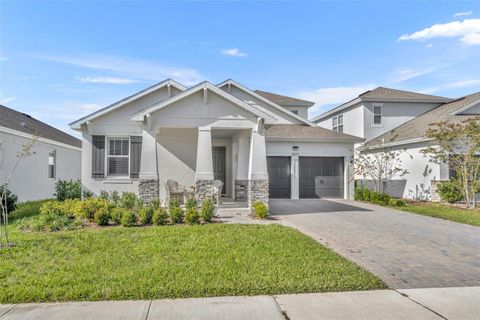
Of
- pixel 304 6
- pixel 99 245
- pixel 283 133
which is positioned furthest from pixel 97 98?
pixel 99 245

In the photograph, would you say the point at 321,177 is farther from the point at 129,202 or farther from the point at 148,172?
the point at 129,202

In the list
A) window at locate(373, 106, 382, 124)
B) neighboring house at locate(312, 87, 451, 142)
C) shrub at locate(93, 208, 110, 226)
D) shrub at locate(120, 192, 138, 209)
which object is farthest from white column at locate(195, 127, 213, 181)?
window at locate(373, 106, 382, 124)

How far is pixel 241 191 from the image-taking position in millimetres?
15117

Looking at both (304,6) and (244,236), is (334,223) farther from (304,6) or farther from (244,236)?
(304,6)

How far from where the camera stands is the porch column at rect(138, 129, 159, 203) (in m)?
11.4

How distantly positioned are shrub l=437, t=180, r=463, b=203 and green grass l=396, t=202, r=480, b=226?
61 cm

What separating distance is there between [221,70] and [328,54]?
6.55 meters

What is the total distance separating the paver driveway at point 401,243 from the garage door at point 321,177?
17.2ft

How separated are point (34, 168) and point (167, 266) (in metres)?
14.3

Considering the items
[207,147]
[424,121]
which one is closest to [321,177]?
[424,121]

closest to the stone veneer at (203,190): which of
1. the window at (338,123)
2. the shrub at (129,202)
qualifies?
the shrub at (129,202)

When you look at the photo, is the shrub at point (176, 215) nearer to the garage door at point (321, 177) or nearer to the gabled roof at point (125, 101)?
the gabled roof at point (125, 101)

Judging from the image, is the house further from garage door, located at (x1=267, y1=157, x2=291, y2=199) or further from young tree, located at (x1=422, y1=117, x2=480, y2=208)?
young tree, located at (x1=422, y1=117, x2=480, y2=208)

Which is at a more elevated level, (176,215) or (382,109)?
(382,109)
